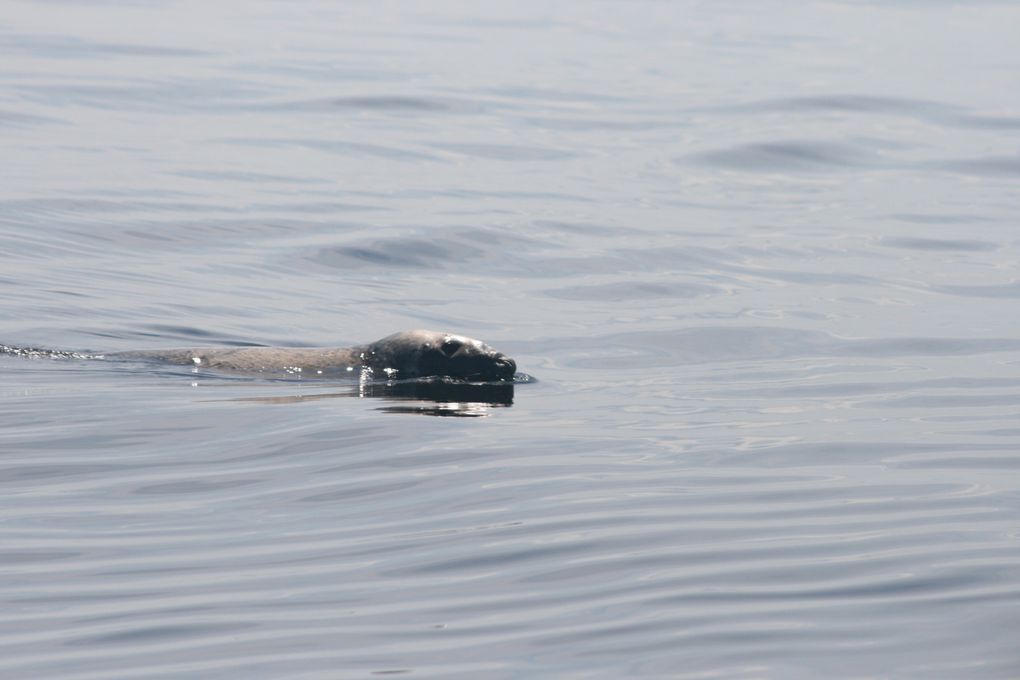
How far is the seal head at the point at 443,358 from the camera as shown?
1146 cm

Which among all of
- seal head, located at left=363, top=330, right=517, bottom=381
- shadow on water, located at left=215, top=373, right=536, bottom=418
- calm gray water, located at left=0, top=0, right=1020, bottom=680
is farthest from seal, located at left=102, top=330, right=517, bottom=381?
calm gray water, located at left=0, top=0, right=1020, bottom=680

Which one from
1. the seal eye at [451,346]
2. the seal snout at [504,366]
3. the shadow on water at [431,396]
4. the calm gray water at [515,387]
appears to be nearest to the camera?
the calm gray water at [515,387]

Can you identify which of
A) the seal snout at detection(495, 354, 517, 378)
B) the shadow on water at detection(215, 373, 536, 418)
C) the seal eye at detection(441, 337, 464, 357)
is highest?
the seal eye at detection(441, 337, 464, 357)

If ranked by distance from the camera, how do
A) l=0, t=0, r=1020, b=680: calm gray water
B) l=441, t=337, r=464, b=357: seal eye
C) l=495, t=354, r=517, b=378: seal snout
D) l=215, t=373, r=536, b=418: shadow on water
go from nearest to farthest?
l=0, t=0, r=1020, b=680: calm gray water < l=215, t=373, r=536, b=418: shadow on water < l=495, t=354, r=517, b=378: seal snout < l=441, t=337, r=464, b=357: seal eye

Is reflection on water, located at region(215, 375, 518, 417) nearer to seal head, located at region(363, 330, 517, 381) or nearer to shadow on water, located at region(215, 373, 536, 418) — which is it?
shadow on water, located at region(215, 373, 536, 418)

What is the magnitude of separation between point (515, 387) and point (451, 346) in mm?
572

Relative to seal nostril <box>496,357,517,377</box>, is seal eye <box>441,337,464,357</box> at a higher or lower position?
higher

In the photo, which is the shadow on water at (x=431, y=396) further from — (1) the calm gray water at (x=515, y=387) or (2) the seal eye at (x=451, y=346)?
(2) the seal eye at (x=451, y=346)

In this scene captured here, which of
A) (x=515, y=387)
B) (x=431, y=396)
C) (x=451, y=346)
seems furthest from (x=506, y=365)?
(x=431, y=396)

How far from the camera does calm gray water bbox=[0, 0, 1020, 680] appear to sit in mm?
6199

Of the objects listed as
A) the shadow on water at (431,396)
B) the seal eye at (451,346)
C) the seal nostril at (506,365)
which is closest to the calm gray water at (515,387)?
the shadow on water at (431,396)

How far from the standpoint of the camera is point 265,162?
2266 centimetres

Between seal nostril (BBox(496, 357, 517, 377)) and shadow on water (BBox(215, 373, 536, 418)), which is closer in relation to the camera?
shadow on water (BBox(215, 373, 536, 418))

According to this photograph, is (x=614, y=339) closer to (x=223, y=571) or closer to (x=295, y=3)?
(x=223, y=571)
